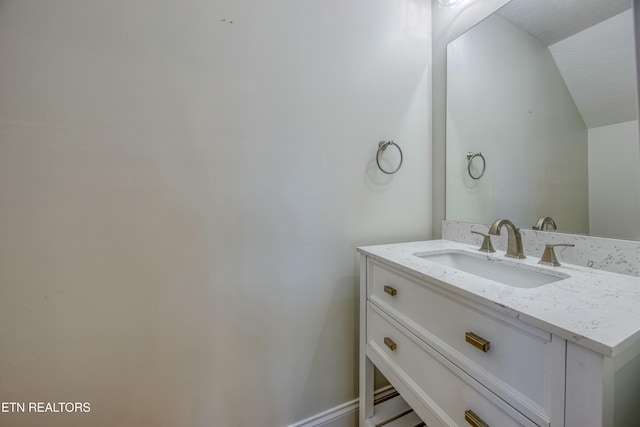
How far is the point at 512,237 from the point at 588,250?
0.20 meters

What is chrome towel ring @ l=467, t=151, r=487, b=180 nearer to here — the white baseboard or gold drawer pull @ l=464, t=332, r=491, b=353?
gold drawer pull @ l=464, t=332, r=491, b=353

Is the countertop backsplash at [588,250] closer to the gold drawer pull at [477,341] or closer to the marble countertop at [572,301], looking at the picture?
the marble countertop at [572,301]

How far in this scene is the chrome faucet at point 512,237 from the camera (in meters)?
0.95

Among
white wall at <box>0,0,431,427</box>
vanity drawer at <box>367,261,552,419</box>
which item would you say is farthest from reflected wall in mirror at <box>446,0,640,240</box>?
vanity drawer at <box>367,261,552,419</box>

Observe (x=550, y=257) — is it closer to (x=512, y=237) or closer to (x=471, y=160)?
(x=512, y=237)

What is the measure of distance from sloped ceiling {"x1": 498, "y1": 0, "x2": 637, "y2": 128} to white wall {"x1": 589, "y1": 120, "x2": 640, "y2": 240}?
47mm

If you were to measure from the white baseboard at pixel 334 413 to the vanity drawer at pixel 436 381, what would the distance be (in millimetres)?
408

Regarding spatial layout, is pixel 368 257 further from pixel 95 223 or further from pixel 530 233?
pixel 95 223

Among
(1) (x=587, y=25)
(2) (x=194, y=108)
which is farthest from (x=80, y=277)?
(1) (x=587, y=25)

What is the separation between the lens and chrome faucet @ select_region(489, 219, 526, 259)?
95cm

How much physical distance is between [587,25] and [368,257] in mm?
1113

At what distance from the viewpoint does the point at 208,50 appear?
0.92m

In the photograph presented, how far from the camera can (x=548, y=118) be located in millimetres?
963

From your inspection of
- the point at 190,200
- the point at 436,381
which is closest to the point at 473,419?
the point at 436,381
